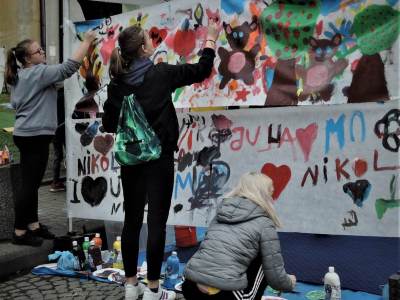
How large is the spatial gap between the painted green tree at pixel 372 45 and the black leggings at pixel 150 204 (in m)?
1.27

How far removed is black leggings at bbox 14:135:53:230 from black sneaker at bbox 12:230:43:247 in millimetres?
80

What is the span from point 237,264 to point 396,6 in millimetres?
1803

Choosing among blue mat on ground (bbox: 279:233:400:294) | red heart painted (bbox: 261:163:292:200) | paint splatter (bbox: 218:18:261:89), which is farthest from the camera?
blue mat on ground (bbox: 279:233:400:294)

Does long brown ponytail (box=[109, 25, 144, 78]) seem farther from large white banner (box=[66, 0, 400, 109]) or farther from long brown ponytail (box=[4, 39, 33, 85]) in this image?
long brown ponytail (box=[4, 39, 33, 85])

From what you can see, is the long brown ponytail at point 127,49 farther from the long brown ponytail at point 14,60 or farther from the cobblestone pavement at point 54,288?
the cobblestone pavement at point 54,288

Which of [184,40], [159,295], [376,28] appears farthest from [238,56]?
[159,295]

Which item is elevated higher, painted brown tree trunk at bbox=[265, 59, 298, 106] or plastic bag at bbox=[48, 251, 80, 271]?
painted brown tree trunk at bbox=[265, 59, 298, 106]

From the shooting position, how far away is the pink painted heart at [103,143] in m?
4.77

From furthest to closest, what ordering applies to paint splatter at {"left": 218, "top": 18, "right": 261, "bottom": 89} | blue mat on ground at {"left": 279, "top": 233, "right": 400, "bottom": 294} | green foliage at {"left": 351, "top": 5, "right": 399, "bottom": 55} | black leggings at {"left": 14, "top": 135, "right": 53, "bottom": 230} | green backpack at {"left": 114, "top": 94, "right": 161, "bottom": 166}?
black leggings at {"left": 14, "top": 135, "right": 53, "bottom": 230}, blue mat on ground at {"left": 279, "top": 233, "right": 400, "bottom": 294}, paint splatter at {"left": 218, "top": 18, "right": 261, "bottom": 89}, green backpack at {"left": 114, "top": 94, "right": 161, "bottom": 166}, green foliage at {"left": 351, "top": 5, "right": 399, "bottom": 55}

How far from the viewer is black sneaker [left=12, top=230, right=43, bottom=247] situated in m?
4.62

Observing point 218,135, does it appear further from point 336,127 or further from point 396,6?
point 396,6

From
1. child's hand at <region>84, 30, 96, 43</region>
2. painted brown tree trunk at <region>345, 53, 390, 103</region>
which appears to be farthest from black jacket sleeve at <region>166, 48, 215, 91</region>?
child's hand at <region>84, 30, 96, 43</region>

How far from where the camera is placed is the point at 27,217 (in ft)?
15.3

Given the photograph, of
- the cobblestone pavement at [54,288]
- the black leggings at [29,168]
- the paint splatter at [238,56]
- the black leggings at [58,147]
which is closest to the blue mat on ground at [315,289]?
the cobblestone pavement at [54,288]
